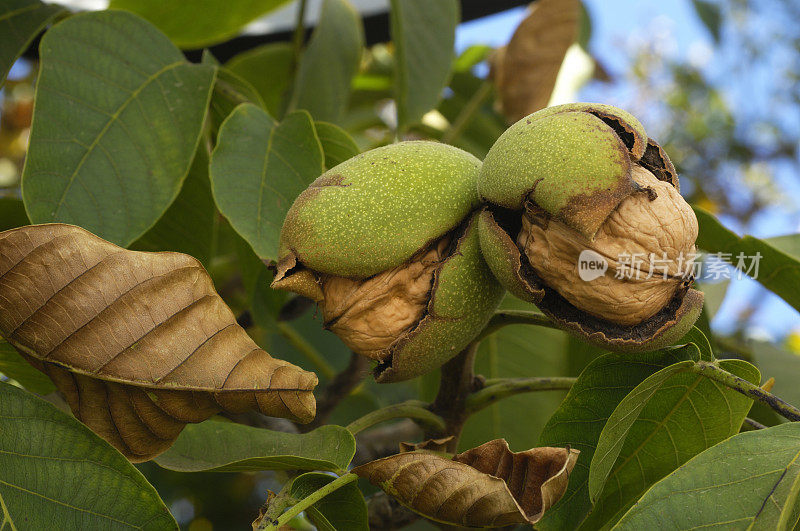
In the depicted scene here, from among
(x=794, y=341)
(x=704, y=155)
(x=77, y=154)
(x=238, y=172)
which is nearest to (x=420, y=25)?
(x=238, y=172)

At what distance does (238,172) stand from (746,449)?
656mm

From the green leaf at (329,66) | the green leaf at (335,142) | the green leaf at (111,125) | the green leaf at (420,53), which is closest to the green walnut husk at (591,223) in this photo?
the green leaf at (335,142)

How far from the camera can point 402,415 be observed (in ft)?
3.00

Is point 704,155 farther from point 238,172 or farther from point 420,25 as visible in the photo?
point 238,172

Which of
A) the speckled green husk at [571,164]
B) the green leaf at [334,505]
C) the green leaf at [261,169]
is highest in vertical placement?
the speckled green husk at [571,164]

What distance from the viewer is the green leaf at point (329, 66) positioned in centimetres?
144

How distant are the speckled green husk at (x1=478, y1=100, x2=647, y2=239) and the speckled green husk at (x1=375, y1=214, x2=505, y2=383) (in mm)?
66

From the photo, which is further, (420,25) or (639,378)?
(420,25)

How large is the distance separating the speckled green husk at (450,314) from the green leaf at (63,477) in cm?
26

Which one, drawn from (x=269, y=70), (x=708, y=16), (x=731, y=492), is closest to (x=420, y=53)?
(x=269, y=70)

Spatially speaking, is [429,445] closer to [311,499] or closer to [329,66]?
[311,499]

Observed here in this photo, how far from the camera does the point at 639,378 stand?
0.83 m

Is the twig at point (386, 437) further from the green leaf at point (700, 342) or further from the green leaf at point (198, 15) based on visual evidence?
the green leaf at point (198, 15)

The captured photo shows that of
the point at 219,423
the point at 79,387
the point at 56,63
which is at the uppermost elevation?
the point at 56,63
